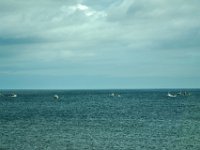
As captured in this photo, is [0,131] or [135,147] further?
[0,131]

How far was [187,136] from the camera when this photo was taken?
5534cm

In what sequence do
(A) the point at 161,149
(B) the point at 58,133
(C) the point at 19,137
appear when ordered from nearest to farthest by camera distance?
1. (A) the point at 161,149
2. (C) the point at 19,137
3. (B) the point at 58,133

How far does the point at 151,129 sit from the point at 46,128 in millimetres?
16951

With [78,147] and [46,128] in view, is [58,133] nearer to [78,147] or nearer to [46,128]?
[46,128]

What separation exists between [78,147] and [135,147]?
21.4 ft

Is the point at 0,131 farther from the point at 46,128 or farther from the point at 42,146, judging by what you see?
the point at 42,146

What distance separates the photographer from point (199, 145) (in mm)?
47219

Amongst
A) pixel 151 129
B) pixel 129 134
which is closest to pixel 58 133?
pixel 129 134

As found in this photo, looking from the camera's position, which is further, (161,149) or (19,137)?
(19,137)

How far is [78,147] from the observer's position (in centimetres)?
4588

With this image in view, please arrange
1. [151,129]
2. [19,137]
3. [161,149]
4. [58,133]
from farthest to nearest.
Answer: [151,129]
[58,133]
[19,137]
[161,149]

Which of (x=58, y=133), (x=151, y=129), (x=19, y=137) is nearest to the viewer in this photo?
(x=19, y=137)

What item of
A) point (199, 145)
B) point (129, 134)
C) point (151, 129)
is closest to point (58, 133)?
point (129, 134)

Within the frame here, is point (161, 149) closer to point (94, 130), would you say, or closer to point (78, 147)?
point (78, 147)
